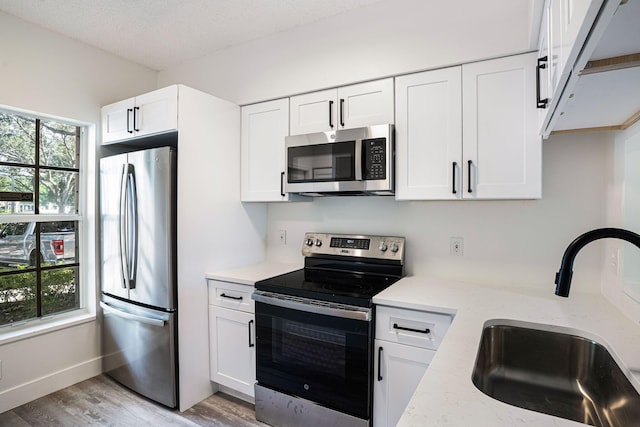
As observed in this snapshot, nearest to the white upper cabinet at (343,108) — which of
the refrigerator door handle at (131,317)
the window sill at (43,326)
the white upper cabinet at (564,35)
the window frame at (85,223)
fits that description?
the white upper cabinet at (564,35)

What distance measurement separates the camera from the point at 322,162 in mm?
2205

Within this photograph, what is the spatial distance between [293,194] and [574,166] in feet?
5.48

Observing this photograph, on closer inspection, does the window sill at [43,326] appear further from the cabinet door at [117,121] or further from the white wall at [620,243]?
the white wall at [620,243]

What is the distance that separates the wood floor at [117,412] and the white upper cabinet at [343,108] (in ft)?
6.23

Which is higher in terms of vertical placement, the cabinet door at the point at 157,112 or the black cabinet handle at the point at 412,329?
the cabinet door at the point at 157,112

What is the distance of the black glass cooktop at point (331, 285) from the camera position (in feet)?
5.85

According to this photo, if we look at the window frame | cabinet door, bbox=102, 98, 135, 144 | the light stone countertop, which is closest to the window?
the window frame

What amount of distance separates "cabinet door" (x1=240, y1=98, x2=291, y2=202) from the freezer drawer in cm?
103

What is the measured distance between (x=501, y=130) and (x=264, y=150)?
1.55 m

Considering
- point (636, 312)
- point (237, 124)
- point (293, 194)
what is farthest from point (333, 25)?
point (636, 312)

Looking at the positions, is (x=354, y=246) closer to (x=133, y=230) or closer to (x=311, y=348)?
(x=311, y=348)

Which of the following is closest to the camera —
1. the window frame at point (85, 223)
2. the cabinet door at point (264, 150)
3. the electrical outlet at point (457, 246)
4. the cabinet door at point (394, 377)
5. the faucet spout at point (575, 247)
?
the faucet spout at point (575, 247)

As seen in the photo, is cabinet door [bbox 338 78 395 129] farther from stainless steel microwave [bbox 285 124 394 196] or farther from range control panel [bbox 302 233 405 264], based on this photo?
range control panel [bbox 302 233 405 264]

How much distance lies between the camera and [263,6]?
2209mm
